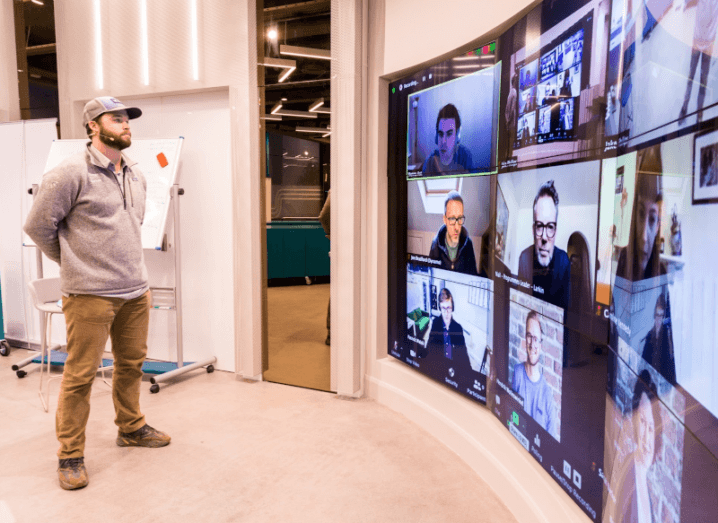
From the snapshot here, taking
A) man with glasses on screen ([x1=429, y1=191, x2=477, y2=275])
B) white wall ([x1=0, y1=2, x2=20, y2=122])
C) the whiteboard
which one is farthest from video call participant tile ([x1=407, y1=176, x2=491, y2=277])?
white wall ([x1=0, y1=2, x2=20, y2=122])

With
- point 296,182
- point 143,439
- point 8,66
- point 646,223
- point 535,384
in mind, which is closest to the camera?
point 646,223

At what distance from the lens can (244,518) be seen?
2172 mm

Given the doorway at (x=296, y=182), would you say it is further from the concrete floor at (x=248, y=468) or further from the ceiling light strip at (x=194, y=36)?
the concrete floor at (x=248, y=468)

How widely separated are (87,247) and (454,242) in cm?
190

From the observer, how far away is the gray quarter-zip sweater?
2307 mm

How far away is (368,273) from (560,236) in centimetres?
185

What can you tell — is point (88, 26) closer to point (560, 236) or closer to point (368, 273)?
point (368, 273)

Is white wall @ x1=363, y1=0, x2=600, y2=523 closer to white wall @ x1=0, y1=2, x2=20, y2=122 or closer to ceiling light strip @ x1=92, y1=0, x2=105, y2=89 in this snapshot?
ceiling light strip @ x1=92, y1=0, x2=105, y2=89

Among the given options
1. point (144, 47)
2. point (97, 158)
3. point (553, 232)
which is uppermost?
point (144, 47)

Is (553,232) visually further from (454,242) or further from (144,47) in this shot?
(144,47)

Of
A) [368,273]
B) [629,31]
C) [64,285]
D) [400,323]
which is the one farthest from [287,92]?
[629,31]

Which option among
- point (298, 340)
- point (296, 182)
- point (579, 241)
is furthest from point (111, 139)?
point (296, 182)

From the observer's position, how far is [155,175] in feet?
13.0

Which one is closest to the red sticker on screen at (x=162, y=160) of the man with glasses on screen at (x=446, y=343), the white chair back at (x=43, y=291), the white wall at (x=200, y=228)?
the white wall at (x=200, y=228)
